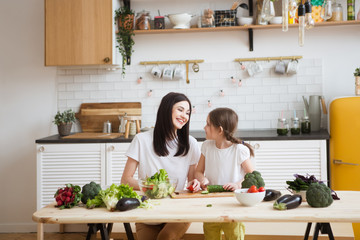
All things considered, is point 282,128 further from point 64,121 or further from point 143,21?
point 64,121

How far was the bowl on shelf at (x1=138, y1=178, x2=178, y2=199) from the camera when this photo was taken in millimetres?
2197

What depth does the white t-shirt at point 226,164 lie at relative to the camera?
277 centimetres

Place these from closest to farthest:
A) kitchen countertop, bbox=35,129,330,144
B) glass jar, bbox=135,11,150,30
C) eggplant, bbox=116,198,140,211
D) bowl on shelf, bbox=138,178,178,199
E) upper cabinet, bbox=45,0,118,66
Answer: eggplant, bbox=116,198,140,211
bowl on shelf, bbox=138,178,178,199
kitchen countertop, bbox=35,129,330,144
upper cabinet, bbox=45,0,118,66
glass jar, bbox=135,11,150,30

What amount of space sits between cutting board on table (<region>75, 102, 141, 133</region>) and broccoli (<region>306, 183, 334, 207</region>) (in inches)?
117

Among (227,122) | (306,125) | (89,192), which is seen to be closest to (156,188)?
(89,192)

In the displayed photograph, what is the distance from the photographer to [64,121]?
4.50 m

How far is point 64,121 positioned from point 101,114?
0.43 meters

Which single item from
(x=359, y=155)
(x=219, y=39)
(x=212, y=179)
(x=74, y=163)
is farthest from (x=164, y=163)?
(x=219, y=39)

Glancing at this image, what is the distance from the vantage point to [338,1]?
4465 mm

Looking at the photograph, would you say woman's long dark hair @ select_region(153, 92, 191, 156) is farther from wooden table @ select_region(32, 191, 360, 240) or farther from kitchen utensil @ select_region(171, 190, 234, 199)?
wooden table @ select_region(32, 191, 360, 240)

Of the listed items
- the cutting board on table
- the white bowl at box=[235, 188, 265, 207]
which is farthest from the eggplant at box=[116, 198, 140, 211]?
the cutting board on table

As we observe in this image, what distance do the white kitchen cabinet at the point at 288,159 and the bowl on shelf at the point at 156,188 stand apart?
1913 mm

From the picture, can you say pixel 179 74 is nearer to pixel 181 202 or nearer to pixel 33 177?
pixel 33 177

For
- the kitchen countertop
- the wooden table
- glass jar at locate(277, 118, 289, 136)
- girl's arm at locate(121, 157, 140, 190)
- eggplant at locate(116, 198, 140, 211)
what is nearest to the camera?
the wooden table
